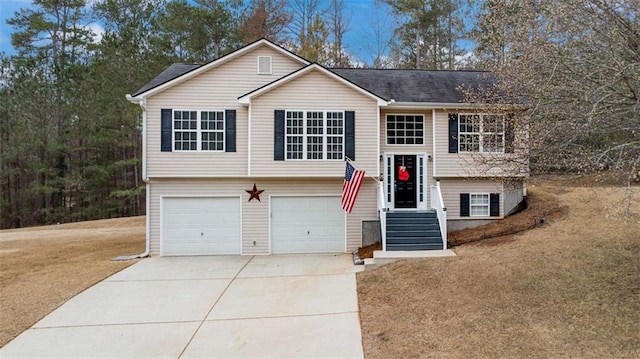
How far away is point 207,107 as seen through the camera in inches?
481

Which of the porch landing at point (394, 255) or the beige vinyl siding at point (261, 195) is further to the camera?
the beige vinyl siding at point (261, 195)

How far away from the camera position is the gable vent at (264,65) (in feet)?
41.7

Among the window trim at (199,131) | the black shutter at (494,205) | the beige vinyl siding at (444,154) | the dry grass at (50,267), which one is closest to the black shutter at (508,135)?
the beige vinyl siding at (444,154)

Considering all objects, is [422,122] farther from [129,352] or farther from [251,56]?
[129,352]

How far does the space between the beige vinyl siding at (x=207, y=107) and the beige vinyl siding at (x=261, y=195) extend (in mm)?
467

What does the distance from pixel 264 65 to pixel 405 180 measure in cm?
632

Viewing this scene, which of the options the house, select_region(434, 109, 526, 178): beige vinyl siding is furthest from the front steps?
select_region(434, 109, 526, 178): beige vinyl siding

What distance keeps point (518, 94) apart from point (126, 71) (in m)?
23.2

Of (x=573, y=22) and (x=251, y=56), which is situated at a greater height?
(x=251, y=56)

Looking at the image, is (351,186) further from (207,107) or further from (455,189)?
(207,107)

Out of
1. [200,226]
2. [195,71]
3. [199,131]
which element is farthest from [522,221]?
[195,71]

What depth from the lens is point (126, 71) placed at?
76.2 feet

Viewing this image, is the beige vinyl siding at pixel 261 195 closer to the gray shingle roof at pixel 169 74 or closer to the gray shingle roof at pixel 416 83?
the gray shingle roof at pixel 416 83

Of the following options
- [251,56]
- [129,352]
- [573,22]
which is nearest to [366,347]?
[129,352]
